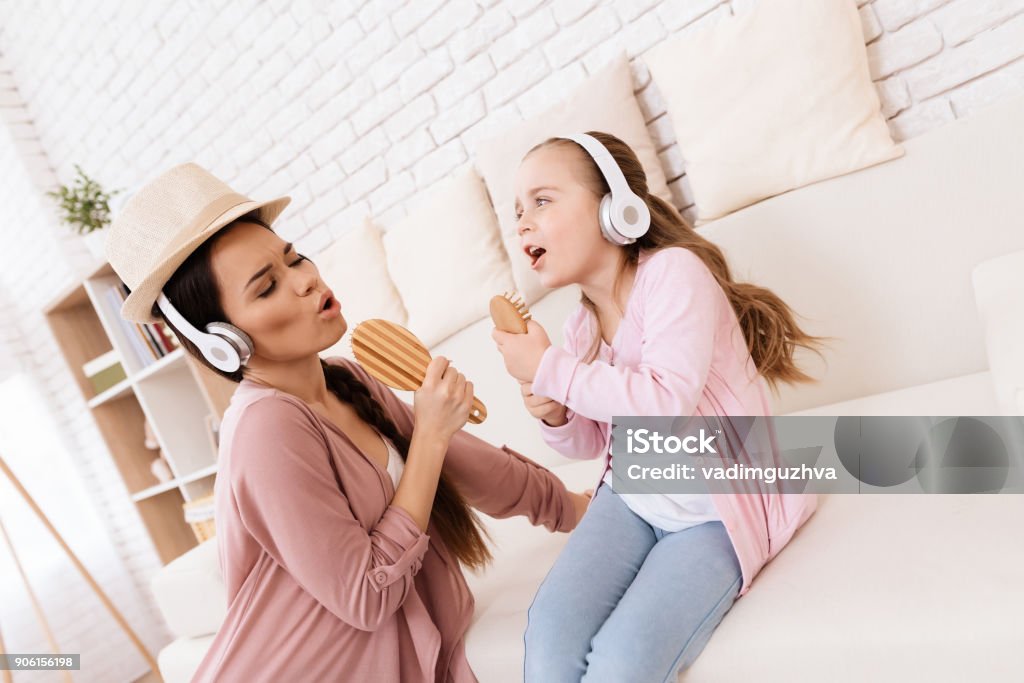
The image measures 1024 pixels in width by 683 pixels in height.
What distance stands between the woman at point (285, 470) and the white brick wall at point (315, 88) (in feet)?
3.68

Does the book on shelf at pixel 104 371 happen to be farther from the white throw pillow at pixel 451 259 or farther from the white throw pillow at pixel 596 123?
the white throw pillow at pixel 596 123

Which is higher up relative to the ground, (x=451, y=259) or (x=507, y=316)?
(x=451, y=259)

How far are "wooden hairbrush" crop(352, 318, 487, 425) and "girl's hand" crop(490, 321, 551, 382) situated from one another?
10cm

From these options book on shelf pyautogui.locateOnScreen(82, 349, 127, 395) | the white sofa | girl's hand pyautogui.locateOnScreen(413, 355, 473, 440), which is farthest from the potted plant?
girl's hand pyautogui.locateOnScreen(413, 355, 473, 440)

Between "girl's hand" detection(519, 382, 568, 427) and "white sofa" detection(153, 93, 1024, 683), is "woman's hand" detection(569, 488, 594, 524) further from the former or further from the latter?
"girl's hand" detection(519, 382, 568, 427)

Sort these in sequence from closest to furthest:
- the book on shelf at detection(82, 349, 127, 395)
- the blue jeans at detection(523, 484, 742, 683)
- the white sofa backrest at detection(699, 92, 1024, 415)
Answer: the blue jeans at detection(523, 484, 742, 683), the white sofa backrest at detection(699, 92, 1024, 415), the book on shelf at detection(82, 349, 127, 395)

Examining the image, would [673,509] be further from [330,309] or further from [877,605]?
[330,309]

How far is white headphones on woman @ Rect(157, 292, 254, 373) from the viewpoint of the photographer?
1154 mm

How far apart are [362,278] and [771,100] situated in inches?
52.0

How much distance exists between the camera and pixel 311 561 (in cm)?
109

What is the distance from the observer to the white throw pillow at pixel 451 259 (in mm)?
2150

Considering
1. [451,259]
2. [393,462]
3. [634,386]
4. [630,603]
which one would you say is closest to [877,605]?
[630,603]

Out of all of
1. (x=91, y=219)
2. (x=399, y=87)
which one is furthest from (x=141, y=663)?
(x=399, y=87)

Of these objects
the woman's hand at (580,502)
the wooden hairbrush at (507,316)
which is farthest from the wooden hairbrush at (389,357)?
the woman's hand at (580,502)
